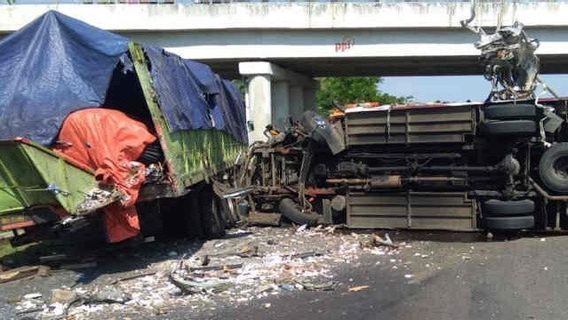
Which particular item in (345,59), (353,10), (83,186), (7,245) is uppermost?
(353,10)

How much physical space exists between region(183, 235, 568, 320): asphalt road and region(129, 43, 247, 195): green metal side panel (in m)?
2.41

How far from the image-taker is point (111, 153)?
798cm

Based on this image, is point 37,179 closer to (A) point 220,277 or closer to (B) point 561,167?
(A) point 220,277

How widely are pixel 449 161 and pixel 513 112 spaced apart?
134cm

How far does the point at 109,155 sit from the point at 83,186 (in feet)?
1.48

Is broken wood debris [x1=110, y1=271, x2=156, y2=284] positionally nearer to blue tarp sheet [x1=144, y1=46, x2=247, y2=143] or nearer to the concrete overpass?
blue tarp sheet [x1=144, y1=46, x2=247, y2=143]

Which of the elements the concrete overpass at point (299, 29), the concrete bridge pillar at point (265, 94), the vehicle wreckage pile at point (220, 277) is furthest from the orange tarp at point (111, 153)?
the concrete overpass at point (299, 29)

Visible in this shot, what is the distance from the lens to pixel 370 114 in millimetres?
11609

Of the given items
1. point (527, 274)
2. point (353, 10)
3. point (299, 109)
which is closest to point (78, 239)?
point (527, 274)

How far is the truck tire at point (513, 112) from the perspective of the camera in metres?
10.2

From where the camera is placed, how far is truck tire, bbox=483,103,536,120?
33.6ft

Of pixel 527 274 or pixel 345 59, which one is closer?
pixel 527 274

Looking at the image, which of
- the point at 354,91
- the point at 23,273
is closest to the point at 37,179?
the point at 23,273

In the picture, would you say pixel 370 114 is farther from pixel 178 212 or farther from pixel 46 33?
pixel 46 33
